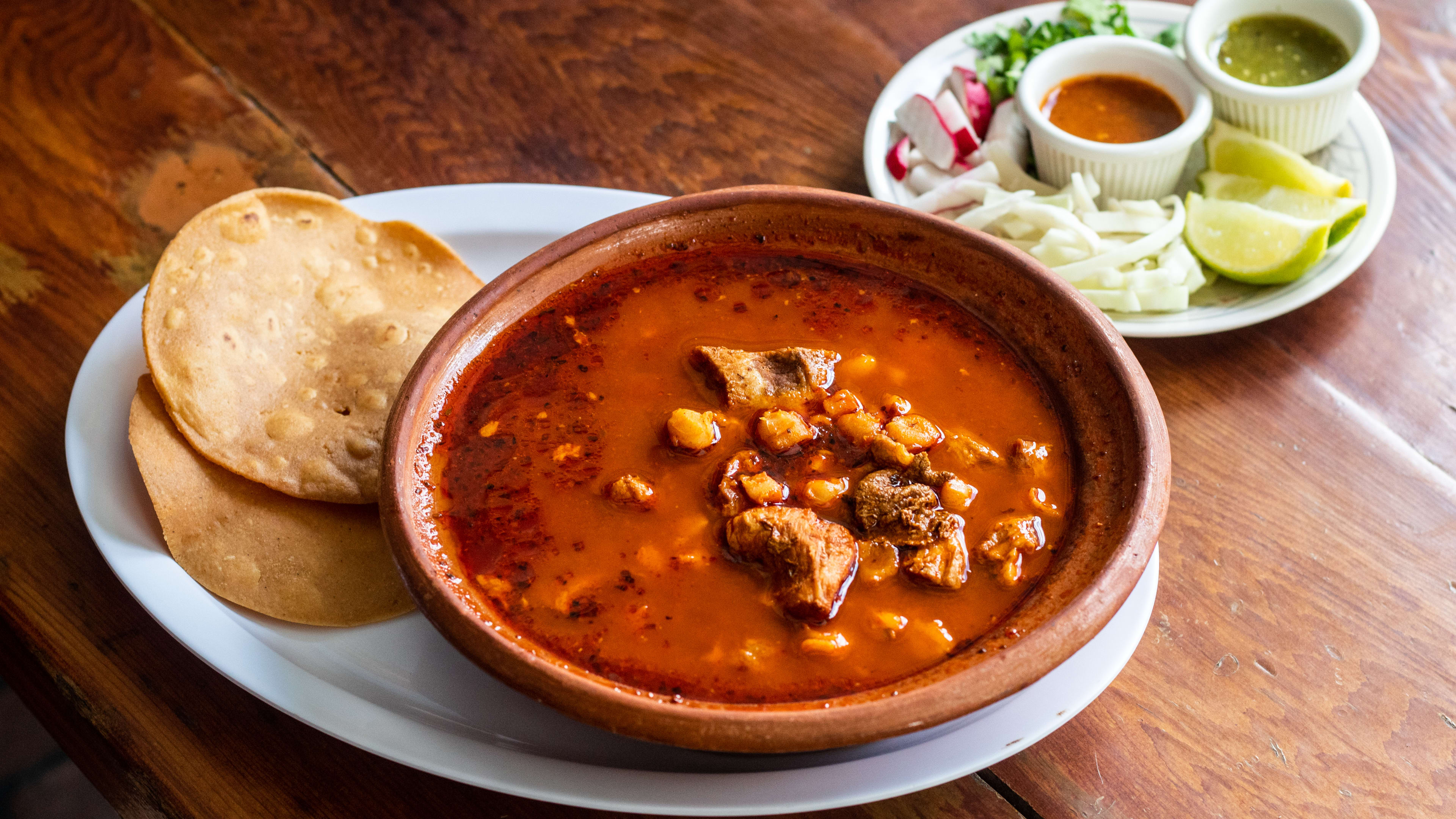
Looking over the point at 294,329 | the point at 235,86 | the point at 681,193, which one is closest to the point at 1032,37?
the point at 681,193

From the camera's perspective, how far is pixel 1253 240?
2.92m

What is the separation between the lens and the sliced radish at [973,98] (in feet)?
11.1

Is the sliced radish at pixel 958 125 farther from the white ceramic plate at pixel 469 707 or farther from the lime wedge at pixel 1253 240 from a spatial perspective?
the white ceramic plate at pixel 469 707

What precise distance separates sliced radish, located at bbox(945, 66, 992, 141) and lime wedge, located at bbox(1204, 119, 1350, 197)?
64cm

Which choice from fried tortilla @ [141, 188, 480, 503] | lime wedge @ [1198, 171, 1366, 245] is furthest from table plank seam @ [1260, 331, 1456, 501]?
fried tortilla @ [141, 188, 480, 503]

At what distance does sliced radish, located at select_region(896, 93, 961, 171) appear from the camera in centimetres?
326

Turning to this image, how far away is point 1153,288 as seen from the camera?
2.87 m

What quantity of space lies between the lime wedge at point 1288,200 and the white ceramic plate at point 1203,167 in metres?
0.06

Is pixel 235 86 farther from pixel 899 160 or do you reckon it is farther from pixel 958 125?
pixel 958 125

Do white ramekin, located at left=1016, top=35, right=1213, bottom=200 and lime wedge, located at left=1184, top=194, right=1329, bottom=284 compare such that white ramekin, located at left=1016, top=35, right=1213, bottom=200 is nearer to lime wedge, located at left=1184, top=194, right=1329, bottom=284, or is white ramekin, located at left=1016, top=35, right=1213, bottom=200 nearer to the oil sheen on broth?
lime wedge, located at left=1184, top=194, right=1329, bottom=284

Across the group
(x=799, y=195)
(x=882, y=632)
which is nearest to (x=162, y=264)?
(x=799, y=195)

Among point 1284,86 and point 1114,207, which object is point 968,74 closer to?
point 1114,207

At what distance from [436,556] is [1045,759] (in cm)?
123

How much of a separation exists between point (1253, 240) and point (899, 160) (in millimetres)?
976
